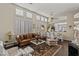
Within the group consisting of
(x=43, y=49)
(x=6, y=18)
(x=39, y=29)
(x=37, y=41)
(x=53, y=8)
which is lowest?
(x=43, y=49)

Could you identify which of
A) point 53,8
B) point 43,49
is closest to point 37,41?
point 43,49

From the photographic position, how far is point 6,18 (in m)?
2.55

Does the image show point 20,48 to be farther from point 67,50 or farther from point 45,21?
point 67,50

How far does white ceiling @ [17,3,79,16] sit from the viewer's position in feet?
8.60

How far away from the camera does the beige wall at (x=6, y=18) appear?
8.36ft

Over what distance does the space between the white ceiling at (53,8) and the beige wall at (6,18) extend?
28 centimetres

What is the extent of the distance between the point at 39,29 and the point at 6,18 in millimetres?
803

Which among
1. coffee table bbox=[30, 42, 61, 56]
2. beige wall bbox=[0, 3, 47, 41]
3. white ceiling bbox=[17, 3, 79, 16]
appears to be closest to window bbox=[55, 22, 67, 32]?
white ceiling bbox=[17, 3, 79, 16]

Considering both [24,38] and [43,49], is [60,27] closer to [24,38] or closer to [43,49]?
[43,49]

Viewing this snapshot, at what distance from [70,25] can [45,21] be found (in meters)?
0.59

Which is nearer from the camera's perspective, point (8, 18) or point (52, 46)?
point (8, 18)

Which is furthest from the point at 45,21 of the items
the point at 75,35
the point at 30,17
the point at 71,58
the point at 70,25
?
the point at 71,58

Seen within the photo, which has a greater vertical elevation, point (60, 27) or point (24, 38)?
point (60, 27)

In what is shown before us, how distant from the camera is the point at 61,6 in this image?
8.73ft
